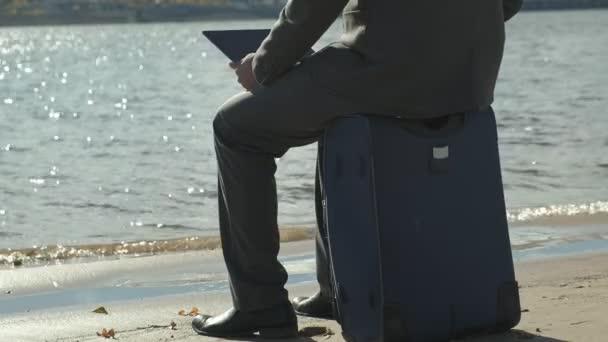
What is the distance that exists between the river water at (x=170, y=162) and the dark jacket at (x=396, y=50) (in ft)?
9.51

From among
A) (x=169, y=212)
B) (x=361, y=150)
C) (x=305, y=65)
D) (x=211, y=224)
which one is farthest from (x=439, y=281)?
(x=169, y=212)

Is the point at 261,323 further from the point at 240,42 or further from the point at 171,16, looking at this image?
the point at 171,16

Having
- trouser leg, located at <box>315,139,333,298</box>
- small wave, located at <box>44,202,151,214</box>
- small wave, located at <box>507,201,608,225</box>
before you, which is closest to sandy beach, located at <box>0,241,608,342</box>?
Result: trouser leg, located at <box>315,139,333,298</box>

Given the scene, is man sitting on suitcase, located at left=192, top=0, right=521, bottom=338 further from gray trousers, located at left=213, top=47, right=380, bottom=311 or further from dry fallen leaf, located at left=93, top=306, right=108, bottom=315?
dry fallen leaf, located at left=93, top=306, right=108, bottom=315

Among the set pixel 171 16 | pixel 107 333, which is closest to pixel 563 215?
pixel 107 333

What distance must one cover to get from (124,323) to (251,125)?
37.1 inches

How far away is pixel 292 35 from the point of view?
3.79m

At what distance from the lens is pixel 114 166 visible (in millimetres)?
11820

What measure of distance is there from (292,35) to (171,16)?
122895 mm

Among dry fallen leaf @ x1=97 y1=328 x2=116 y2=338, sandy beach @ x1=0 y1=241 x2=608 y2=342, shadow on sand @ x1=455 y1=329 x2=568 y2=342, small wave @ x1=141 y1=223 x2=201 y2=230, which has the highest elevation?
dry fallen leaf @ x1=97 y1=328 x2=116 y2=338

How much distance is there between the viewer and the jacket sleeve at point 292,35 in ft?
12.3

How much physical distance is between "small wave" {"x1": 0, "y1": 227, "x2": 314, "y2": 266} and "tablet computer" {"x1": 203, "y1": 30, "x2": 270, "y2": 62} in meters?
2.79

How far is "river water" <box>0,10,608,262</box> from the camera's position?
8070mm

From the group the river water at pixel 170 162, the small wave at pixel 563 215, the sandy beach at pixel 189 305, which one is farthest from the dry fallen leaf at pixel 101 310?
the small wave at pixel 563 215
